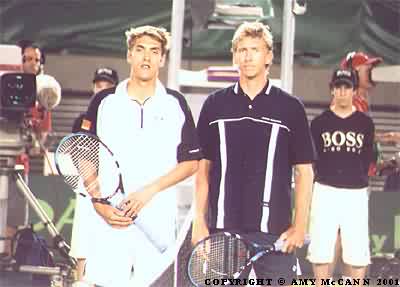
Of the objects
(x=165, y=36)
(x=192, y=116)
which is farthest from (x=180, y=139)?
(x=165, y=36)

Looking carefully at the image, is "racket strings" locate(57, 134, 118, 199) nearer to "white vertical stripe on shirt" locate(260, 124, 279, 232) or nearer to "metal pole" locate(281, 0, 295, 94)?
"white vertical stripe on shirt" locate(260, 124, 279, 232)

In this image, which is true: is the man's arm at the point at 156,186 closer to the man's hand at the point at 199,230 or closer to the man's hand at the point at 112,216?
the man's hand at the point at 112,216

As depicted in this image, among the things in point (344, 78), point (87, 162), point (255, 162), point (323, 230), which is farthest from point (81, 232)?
point (344, 78)

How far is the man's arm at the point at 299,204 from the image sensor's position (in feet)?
18.2

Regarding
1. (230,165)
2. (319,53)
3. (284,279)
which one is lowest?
(284,279)

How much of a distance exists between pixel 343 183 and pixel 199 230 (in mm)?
930

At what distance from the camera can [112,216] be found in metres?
5.75

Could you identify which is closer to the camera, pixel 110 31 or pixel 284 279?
pixel 284 279

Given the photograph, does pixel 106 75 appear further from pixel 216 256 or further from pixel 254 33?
pixel 216 256

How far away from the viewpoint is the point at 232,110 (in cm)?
562

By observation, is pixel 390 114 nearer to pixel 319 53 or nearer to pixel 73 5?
pixel 319 53

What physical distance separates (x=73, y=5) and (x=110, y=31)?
28 cm

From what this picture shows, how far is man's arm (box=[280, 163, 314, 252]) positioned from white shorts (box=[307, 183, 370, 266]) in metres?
0.46

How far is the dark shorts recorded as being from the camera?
543 centimetres
